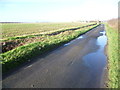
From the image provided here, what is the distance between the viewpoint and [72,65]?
8547mm

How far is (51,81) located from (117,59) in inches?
214

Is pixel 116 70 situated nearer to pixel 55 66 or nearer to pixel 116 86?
pixel 116 86

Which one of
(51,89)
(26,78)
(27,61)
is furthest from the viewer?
(27,61)

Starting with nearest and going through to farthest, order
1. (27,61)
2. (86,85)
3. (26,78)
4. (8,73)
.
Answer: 1. (86,85)
2. (26,78)
3. (8,73)
4. (27,61)

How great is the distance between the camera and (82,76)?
6.86 meters

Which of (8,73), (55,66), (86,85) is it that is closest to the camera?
(86,85)

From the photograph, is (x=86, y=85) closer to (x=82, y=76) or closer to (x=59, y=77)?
(x=82, y=76)

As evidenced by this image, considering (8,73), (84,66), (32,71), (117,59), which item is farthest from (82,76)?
(8,73)

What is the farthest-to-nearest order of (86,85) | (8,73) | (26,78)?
1. (8,73)
2. (26,78)
3. (86,85)

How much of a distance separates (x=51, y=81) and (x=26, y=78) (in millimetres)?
1438

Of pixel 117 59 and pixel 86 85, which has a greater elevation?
pixel 117 59

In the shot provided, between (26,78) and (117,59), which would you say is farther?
(117,59)

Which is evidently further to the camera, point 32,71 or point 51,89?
point 32,71

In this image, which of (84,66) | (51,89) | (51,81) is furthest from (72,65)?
(51,89)
